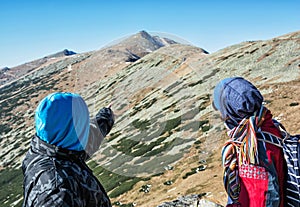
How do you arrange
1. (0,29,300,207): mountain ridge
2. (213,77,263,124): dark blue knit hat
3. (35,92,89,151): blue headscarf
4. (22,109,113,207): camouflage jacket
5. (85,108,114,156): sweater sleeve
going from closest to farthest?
(22,109,113,207): camouflage jacket
(35,92,89,151): blue headscarf
(213,77,263,124): dark blue knit hat
(85,108,114,156): sweater sleeve
(0,29,300,207): mountain ridge

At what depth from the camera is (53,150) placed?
3.26 meters

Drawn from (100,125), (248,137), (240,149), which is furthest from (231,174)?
(100,125)

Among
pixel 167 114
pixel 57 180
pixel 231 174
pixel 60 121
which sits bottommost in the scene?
pixel 167 114

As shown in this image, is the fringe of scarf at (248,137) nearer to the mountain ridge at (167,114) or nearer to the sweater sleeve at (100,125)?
the sweater sleeve at (100,125)

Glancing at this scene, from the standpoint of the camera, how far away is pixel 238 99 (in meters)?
3.86

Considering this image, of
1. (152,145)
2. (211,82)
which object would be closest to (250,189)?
(152,145)

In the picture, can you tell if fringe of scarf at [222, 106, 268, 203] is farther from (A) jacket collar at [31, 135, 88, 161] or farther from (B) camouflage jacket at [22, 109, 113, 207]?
(A) jacket collar at [31, 135, 88, 161]

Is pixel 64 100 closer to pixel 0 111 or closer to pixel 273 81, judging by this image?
pixel 273 81

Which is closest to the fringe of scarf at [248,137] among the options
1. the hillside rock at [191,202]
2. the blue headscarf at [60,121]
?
the blue headscarf at [60,121]

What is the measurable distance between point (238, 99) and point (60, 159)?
210 centimetres

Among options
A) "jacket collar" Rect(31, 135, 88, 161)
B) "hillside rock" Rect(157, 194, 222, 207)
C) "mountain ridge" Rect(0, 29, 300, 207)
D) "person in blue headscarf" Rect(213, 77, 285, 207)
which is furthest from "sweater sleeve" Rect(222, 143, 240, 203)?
"hillside rock" Rect(157, 194, 222, 207)

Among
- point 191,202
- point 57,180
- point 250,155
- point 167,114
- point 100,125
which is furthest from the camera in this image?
point 167,114

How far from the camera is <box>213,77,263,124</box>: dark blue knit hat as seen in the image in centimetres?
384

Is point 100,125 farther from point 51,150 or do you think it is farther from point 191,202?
point 191,202
